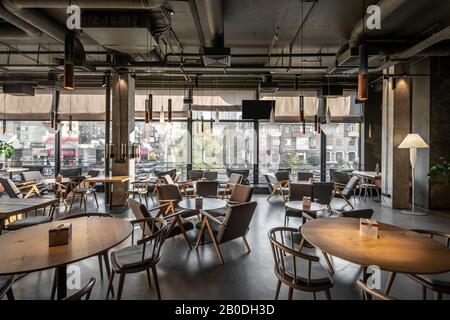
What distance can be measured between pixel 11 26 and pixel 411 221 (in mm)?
9407

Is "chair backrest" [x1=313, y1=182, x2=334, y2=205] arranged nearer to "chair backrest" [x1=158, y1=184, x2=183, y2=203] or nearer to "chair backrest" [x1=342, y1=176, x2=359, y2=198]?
"chair backrest" [x1=342, y1=176, x2=359, y2=198]

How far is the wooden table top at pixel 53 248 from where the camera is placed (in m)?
1.82

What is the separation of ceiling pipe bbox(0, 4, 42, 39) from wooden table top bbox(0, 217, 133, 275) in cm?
364

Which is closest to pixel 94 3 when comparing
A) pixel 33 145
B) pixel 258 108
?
pixel 258 108

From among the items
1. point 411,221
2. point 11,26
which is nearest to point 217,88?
point 11,26

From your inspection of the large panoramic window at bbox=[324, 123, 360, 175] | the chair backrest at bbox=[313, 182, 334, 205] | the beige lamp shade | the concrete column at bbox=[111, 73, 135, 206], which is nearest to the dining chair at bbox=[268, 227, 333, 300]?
the chair backrest at bbox=[313, 182, 334, 205]

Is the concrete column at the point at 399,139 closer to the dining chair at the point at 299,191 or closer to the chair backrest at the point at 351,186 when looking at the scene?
the chair backrest at the point at 351,186

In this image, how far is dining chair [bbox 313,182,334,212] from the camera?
221 inches

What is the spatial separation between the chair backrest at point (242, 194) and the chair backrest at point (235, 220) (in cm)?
124

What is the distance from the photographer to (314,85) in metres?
8.66

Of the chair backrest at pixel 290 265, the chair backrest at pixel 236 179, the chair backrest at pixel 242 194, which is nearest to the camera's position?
the chair backrest at pixel 290 265

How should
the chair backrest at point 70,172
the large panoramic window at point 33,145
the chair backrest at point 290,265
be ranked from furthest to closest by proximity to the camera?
the large panoramic window at point 33,145 < the chair backrest at point 70,172 < the chair backrest at point 290,265

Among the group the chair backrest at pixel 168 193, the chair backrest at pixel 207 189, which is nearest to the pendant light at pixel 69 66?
the chair backrest at pixel 168 193
